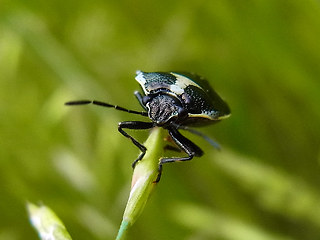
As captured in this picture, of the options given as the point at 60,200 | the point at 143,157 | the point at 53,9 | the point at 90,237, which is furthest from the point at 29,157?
the point at 143,157

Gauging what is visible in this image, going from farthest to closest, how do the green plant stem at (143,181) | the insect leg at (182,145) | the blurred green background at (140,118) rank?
the blurred green background at (140,118)
the insect leg at (182,145)
the green plant stem at (143,181)

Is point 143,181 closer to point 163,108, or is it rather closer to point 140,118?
point 163,108

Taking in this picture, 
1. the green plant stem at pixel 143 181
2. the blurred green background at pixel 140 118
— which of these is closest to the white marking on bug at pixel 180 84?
the green plant stem at pixel 143 181

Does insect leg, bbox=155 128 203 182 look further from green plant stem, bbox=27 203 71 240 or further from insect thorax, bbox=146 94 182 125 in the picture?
green plant stem, bbox=27 203 71 240

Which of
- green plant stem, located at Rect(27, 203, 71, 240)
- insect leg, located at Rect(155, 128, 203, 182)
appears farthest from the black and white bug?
green plant stem, located at Rect(27, 203, 71, 240)

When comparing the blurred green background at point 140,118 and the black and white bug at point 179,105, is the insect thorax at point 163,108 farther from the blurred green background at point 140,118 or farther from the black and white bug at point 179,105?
the blurred green background at point 140,118
